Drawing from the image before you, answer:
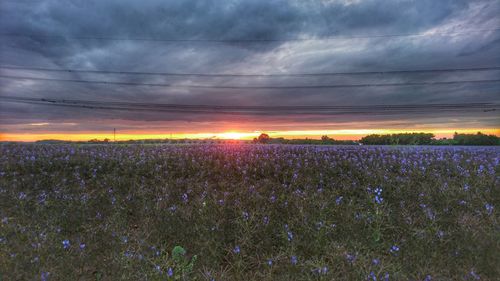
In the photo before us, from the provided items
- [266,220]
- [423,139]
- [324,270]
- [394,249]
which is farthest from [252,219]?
[423,139]

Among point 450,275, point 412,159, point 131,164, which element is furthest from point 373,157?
point 131,164

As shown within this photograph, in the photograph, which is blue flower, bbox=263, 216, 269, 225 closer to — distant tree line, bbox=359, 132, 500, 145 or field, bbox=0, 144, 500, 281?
field, bbox=0, 144, 500, 281

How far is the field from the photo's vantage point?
15.5 ft

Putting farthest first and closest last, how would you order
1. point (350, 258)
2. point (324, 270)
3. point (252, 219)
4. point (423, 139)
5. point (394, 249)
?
point (423, 139), point (252, 219), point (394, 249), point (350, 258), point (324, 270)

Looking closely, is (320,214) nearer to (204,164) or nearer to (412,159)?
(204,164)

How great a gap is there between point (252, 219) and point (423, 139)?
18004mm

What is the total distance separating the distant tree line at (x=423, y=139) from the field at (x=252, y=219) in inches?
415

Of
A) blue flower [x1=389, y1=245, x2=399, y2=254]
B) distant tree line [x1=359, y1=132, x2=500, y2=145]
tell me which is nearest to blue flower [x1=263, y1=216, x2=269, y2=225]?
blue flower [x1=389, y1=245, x2=399, y2=254]

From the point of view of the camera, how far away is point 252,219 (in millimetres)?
5766

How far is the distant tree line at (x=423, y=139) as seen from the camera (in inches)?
769

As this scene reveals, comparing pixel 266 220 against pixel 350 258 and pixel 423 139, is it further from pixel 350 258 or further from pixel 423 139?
Result: pixel 423 139

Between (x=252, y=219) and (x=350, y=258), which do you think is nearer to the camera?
(x=350, y=258)

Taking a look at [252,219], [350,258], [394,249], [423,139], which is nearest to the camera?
[350,258]

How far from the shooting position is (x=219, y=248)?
5324 mm
